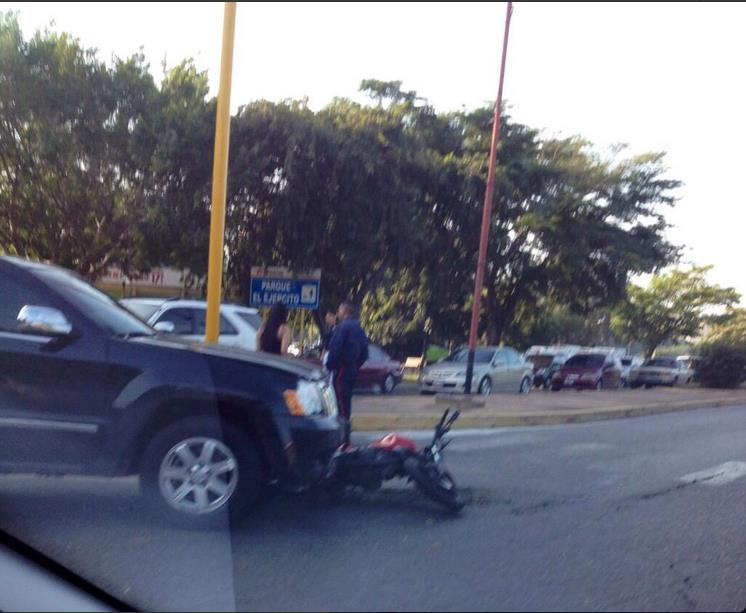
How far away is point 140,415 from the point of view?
6.34 m

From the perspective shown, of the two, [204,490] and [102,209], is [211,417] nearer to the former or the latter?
[204,490]

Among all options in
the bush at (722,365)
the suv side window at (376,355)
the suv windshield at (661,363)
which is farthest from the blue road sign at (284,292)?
the suv windshield at (661,363)

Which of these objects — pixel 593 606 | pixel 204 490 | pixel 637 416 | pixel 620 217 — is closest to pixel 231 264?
pixel 637 416

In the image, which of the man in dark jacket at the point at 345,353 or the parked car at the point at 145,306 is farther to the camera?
the parked car at the point at 145,306

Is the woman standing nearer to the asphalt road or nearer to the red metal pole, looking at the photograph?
the asphalt road

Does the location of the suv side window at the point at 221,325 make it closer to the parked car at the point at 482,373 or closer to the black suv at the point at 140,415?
the black suv at the point at 140,415

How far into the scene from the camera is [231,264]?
21.5 meters

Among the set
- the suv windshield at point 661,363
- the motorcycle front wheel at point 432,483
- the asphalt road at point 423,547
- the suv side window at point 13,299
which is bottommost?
the suv windshield at point 661,363

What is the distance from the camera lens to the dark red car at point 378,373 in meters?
20.8

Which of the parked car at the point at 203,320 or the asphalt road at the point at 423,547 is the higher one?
the parked car at the point at 203,320

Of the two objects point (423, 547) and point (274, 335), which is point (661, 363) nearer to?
point (274, 335)

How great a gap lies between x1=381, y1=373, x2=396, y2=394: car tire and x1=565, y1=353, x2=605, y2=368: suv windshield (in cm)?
798

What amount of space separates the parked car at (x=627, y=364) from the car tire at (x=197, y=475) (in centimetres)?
2570

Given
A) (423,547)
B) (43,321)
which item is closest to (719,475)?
(423,547)
